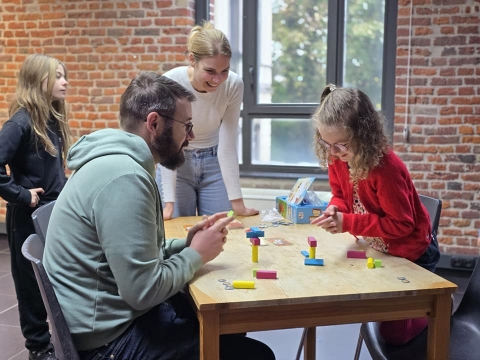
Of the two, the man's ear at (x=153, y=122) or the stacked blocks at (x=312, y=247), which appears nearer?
the man's ear at (x=153, y=122)

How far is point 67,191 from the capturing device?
1648 mm

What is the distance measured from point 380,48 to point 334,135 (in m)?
3.14

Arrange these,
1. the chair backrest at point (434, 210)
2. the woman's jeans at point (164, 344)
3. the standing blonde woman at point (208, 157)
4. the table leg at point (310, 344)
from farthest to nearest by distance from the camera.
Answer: the standing blonde woman at point (208, 157) → the table leg at point (310, 344) → the chair backrest at point (434, 210) → the woman's jeans at point (164, 344)

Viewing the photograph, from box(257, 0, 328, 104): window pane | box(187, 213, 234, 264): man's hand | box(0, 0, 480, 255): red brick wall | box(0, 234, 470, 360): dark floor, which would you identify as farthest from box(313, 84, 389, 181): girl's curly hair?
box(257, 0, 328, 104): window pane

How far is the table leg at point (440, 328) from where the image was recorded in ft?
5.46

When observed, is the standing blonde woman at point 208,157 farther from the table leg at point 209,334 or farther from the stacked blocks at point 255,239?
the table leg at point 209,334

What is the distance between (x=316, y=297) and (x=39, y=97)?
2.10 metres

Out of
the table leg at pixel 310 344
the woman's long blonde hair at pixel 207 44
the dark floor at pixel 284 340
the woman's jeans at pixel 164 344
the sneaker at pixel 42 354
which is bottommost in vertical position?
the dark floor at pixel 284 340

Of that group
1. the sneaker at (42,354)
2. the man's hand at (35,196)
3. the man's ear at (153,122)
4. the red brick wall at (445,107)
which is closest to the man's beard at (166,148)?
the man's ear at (153,122)

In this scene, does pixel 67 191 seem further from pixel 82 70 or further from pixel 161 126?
pixel 82 70

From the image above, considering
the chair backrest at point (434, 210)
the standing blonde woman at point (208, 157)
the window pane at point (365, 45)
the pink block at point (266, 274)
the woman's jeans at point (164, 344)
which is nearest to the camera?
the woman's jeans at point (164, 344)

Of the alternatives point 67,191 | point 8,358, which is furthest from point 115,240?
point 8,358

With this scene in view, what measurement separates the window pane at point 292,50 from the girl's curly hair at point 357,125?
3.10 meters

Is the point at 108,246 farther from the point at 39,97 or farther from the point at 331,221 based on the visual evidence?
the point at 39,97
